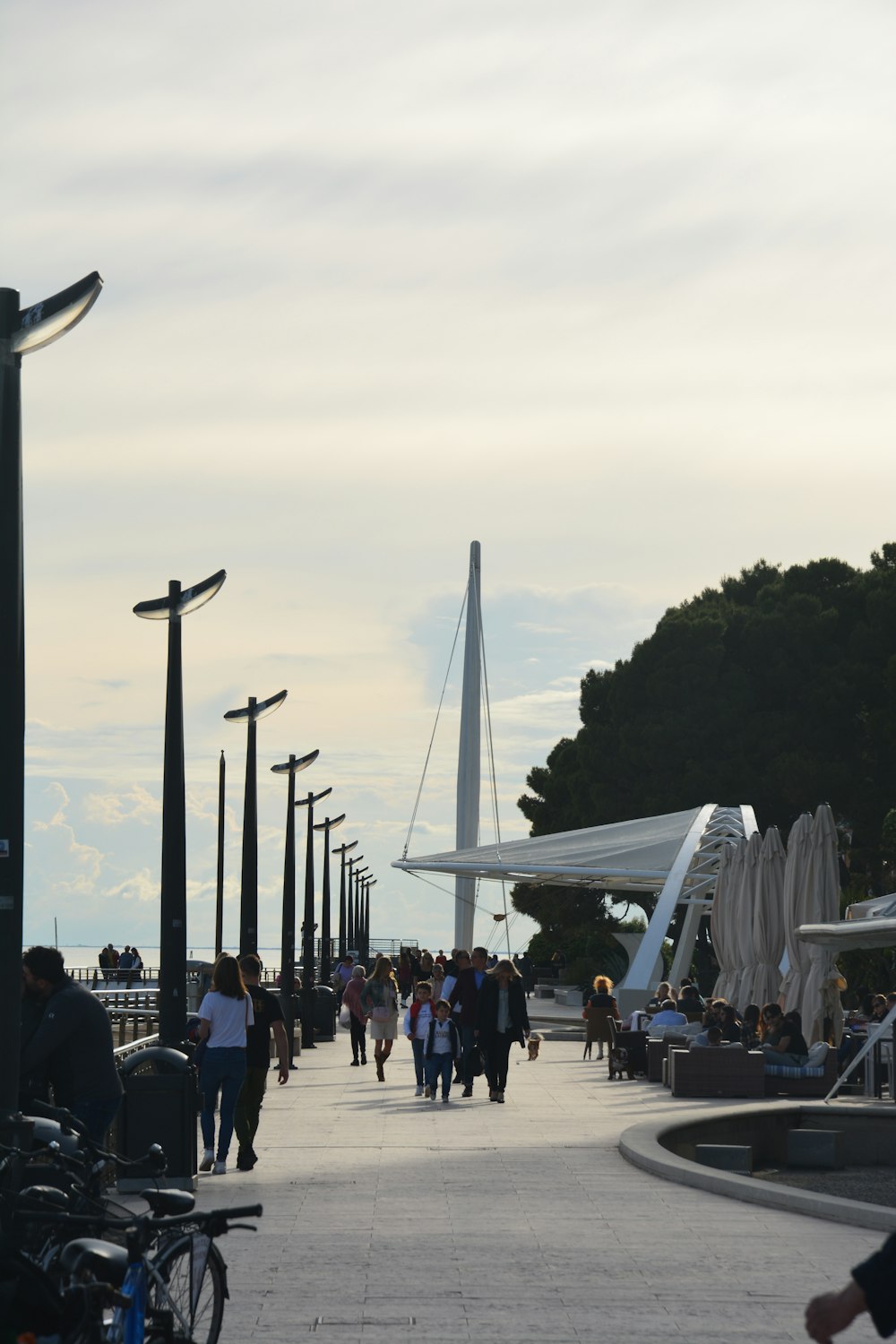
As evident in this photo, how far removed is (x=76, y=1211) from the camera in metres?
6.17

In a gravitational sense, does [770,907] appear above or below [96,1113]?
above

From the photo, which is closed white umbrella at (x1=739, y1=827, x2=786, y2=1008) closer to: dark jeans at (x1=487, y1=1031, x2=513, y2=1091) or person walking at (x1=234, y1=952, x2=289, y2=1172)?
dark jeans at (x1=487, y1=1031, x2=513, y2=1091)

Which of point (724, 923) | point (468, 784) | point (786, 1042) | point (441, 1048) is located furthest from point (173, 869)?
point (468, 784)

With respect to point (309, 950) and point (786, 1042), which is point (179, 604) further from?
point (309, 950)

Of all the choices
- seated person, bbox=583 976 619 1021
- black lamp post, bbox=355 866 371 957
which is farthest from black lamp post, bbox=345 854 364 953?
seated person, bbox=583 976 619 1021

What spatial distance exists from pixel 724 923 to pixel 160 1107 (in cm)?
1706

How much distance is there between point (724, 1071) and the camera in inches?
770

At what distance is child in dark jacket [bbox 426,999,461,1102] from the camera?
63.1ft

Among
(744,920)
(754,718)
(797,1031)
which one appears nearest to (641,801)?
(754,718)

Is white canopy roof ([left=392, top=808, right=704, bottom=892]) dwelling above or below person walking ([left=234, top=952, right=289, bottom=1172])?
above

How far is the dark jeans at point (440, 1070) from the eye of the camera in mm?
19328

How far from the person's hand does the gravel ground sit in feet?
34.4

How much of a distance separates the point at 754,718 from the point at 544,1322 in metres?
45.9

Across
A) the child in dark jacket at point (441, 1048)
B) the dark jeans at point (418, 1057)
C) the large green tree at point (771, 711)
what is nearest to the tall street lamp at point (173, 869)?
the child in dark jacket at point (441, 1048)
